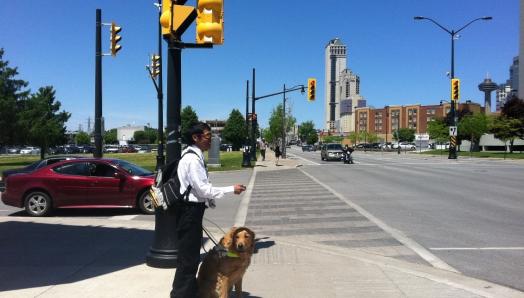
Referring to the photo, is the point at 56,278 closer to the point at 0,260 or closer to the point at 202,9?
the point at 0,260

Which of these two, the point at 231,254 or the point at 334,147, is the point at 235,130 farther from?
the point at 231,254

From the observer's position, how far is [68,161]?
13.0 metres

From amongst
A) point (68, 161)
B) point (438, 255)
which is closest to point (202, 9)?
point (438, 255)

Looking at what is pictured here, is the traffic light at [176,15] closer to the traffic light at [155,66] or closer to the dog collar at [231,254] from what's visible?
the dog collar at [231,254]

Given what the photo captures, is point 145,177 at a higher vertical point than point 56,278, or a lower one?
higher

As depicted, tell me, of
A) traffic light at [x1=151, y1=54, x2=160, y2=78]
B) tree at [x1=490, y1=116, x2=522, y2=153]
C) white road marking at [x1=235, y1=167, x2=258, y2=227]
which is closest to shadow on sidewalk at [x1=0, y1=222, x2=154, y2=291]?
white road marking at [x1=235, y1=167, x2=258, y2=227]

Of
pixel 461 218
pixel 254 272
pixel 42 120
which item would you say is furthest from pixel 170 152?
pixel 42 120

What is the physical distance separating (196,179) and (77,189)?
8738 millimetres

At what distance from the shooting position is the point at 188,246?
190 inches

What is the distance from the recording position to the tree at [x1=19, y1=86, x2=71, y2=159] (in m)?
55.6

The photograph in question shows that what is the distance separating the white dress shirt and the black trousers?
11 cm

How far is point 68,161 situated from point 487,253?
31.3 feet

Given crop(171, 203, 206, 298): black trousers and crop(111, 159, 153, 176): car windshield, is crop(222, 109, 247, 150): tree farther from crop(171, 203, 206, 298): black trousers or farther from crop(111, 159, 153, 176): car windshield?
crop(171, 203, 206, 298): black trousers

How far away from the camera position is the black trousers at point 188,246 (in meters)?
4.78
